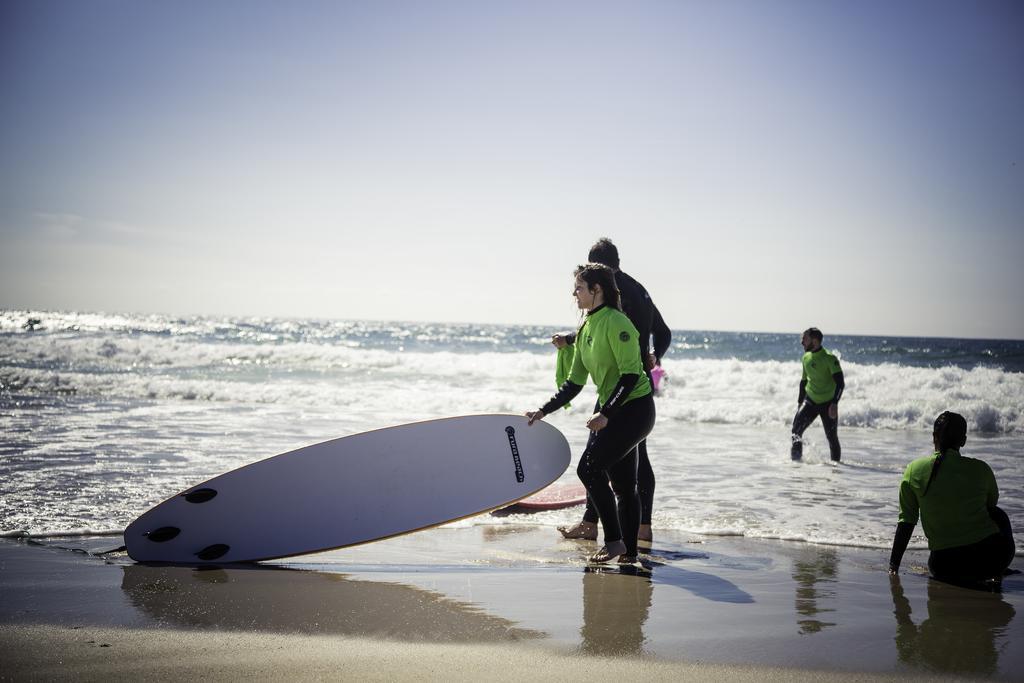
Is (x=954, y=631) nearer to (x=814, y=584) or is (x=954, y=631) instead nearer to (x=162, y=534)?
(x=814, y=584)

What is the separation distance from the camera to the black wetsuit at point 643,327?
14.0 ft

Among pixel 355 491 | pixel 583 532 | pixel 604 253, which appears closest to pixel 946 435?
pixel 604 253

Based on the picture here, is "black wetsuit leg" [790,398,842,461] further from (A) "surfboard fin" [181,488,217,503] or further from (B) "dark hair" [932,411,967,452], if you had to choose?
(A) "surfboard fin" [181,488,217,503]

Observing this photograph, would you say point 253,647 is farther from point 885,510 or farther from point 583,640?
point 885,510

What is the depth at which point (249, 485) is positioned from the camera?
3854mm

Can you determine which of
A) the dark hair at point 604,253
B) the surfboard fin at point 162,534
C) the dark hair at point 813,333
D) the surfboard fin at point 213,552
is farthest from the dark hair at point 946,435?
the dark hair at point 813,333

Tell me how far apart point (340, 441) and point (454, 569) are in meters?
0.96

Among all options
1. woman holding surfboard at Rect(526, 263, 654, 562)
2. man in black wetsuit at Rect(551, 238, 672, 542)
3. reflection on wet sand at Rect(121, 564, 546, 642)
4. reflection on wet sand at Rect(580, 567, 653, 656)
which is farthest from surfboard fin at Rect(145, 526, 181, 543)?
man in black wetsuit at Rect(551, 238, 672, 542)

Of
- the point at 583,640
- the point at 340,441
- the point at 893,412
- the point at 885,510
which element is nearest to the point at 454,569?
the point at 340,441

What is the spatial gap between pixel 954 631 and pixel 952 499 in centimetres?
81

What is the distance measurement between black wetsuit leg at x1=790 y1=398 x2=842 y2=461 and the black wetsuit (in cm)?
434

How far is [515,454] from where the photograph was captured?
4102 mm

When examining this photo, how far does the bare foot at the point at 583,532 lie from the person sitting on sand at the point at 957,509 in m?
1.76

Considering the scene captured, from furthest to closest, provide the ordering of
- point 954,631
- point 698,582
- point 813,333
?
point 813,333, point 698,582, point 954,631
